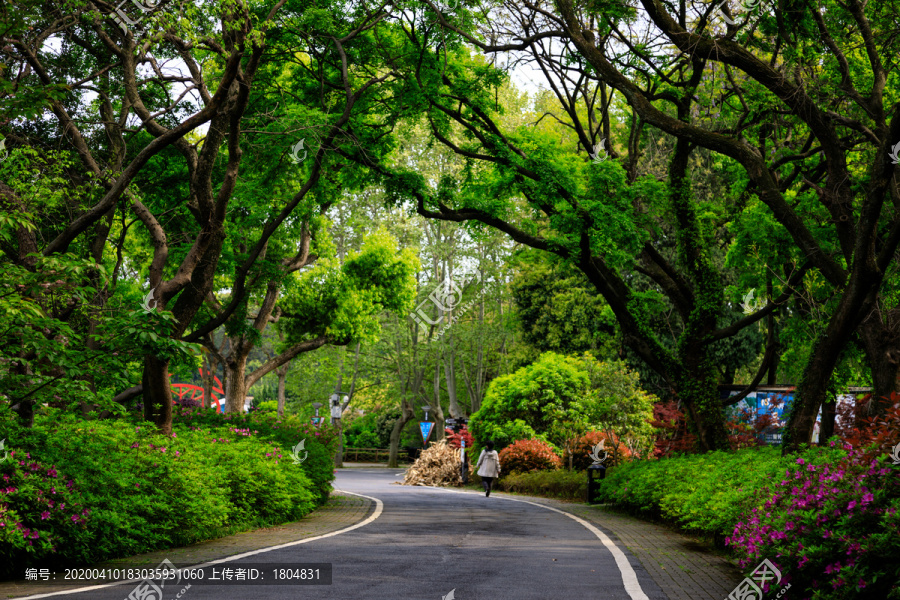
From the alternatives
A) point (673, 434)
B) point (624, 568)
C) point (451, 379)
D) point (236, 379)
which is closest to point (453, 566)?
→ point (624, 568)

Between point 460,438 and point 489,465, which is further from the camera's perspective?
point 460,438

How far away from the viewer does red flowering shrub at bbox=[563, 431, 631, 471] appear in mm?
25062

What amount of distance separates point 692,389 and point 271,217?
1114 centimetres

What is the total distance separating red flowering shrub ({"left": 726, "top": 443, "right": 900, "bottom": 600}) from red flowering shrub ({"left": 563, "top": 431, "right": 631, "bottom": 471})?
17245mm

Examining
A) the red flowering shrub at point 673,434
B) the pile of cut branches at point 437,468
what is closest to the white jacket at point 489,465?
the red flowering shrub at point 673,434

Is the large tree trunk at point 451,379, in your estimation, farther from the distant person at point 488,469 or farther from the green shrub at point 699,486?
the green shrub at point 699,486

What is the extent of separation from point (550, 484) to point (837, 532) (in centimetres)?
1839

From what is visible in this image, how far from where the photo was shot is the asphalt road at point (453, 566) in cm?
686

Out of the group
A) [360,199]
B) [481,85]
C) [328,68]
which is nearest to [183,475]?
[328,68]

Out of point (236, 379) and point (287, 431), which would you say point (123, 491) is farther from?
point (236, 379)

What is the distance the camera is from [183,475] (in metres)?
10.5

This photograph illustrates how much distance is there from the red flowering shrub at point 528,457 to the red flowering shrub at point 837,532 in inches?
773

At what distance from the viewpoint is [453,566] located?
8547 mm

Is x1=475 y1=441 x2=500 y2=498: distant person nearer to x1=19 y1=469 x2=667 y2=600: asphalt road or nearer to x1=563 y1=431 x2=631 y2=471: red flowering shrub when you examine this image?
x1=563 y1=431 x2=631 y2=471: red flowering shrub
